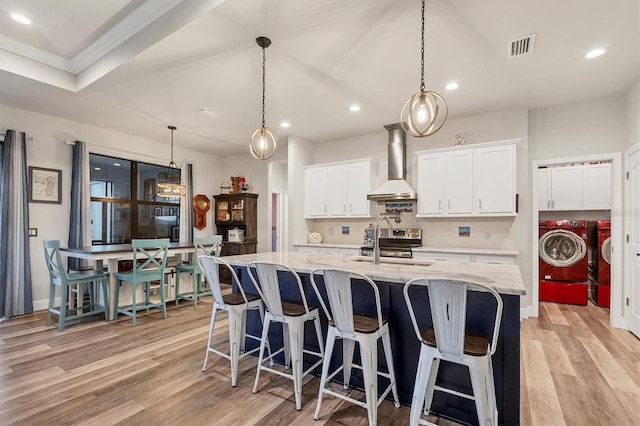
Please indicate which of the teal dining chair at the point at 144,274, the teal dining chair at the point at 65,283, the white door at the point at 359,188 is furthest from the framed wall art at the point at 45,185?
the white door at the point at 359,188

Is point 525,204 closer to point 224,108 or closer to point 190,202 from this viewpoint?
point 224,108

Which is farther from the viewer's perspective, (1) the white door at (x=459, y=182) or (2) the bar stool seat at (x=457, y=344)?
(1) the white door at (x=459, y=182)

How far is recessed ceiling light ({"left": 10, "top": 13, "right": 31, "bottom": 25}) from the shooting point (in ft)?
8.80

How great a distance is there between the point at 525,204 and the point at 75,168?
6467 mm

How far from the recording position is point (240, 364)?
9.39 ft

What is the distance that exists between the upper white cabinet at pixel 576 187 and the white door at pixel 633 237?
1.80 meters

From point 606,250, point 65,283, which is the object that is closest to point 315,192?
point 65,283

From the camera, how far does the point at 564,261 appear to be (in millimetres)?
5223

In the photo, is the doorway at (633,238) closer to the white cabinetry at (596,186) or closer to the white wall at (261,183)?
the white cabinetry at (596,186)

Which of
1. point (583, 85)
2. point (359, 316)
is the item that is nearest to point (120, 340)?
point (359, 316)

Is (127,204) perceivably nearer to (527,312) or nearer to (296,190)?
(296,190)

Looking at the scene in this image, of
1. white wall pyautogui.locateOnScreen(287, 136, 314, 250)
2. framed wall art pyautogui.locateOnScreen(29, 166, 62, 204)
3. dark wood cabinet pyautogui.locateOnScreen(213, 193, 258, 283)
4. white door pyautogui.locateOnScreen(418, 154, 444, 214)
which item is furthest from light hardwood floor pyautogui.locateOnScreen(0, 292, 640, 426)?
dark wood cabinet pyautogui.locateOnScreen(213, 193, 258, 283)

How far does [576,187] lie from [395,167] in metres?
3.26

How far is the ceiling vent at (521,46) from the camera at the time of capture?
105 inches
